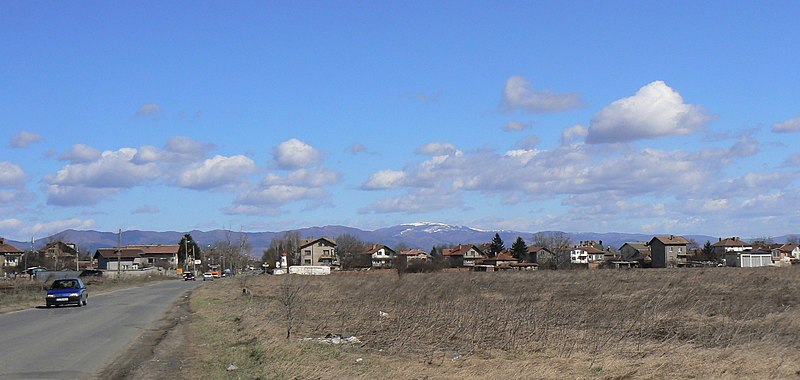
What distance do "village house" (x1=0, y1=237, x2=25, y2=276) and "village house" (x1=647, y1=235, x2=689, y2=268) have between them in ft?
388

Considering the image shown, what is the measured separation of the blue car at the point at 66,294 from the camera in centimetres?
3866

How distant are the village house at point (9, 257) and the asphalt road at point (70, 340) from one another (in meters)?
109

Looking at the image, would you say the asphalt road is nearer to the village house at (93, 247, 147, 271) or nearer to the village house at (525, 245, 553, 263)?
the village house at (525, 245, 553, 263)

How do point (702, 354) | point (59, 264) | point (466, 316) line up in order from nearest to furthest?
point (702, 354) < point (466, 316) < point (59, 264)

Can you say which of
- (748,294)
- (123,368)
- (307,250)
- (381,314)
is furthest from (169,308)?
(307,250)

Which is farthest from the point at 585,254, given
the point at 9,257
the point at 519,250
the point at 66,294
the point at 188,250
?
the point at 66,294

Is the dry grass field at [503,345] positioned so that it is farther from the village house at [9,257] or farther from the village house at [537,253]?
the village house at [537,253]

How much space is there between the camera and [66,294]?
3897cm

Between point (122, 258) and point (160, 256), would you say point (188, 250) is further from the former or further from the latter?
point (160, 256)

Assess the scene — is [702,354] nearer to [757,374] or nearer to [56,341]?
[757,374]

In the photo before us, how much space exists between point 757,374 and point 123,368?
11.7 m

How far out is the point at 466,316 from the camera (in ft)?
71.8

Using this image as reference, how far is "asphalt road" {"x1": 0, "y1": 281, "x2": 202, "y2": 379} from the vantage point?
1497cm

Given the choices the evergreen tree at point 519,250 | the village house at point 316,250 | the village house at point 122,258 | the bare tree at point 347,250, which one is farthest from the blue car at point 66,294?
the village house at point 316,250
